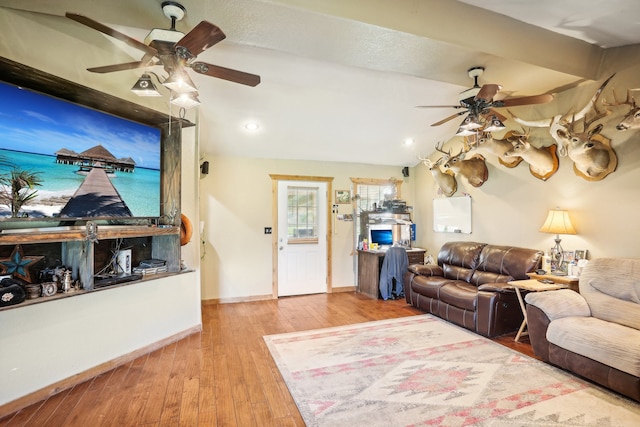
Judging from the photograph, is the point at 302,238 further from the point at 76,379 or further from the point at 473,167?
the point at 76,379

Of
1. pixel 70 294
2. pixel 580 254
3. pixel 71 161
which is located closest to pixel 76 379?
pixel 70 294

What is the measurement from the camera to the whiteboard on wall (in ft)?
16.7

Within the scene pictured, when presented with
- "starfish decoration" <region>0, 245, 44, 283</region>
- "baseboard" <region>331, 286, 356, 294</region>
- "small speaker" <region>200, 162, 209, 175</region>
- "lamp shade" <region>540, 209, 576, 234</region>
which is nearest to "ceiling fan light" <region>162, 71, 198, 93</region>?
"starfish decoration" <region>0, 245, 44, 283</region>

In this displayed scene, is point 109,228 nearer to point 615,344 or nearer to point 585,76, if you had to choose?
point 615,344

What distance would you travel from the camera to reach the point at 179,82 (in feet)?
7.45

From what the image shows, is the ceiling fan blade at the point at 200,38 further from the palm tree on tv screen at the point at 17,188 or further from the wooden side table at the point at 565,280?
the wooden side table at the point at 565,280

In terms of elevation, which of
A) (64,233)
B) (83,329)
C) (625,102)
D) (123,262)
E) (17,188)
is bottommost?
(83,329)

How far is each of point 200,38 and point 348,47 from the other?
1136 millimetres

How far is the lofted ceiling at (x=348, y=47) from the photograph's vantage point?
221cm

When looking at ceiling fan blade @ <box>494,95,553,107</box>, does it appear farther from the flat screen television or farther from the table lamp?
the flat screen television

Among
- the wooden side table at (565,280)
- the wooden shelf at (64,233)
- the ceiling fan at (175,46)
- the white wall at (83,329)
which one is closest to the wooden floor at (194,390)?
the white wall at (83,329)

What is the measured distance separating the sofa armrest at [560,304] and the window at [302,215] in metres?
3.46

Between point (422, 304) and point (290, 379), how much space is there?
2474mm

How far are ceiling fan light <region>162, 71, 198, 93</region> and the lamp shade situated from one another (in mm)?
3851
